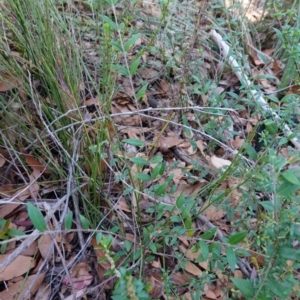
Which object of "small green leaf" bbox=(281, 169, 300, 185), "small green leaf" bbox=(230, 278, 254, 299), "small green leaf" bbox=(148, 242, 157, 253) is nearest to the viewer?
"small green leaf" bbox=(281, 169, 300, 185)

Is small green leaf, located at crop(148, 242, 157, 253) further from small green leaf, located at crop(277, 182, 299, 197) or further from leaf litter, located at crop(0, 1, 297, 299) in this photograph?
small green leaf, located at crop(277, 182, 299, 197)

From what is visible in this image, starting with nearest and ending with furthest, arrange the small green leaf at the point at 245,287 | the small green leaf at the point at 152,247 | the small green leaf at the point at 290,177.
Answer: the small green leaf at the point at 290,177
the small green leaf at the point at 245,287
the small green leaf at the point at 152,247

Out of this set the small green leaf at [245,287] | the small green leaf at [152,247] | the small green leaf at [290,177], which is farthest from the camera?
the small green leaf at [152,247]

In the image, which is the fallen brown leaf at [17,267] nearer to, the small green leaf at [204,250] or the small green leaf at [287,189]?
the small green leaf at [204,250]

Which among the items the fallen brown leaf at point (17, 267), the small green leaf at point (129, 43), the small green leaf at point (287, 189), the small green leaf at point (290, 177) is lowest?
the fallen brown leaf at point (17, 267)

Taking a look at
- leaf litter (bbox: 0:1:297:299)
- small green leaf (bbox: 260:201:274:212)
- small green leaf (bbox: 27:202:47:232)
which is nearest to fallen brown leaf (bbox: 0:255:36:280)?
leaf litter (bbox: 0:1:297:299)

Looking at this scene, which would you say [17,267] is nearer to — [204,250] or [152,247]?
[152,247]

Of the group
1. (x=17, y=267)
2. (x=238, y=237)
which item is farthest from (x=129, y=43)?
(x=17, y=267)

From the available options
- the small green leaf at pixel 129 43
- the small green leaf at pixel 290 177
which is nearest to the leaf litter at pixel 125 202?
the small green leaf at pixel 129 43

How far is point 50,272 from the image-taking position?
1081mm

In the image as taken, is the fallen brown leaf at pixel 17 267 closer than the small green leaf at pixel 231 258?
No

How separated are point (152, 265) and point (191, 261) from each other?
132mm

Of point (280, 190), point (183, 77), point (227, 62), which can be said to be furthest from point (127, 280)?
point (227, 62)

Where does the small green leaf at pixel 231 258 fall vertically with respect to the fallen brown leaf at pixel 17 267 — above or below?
above
